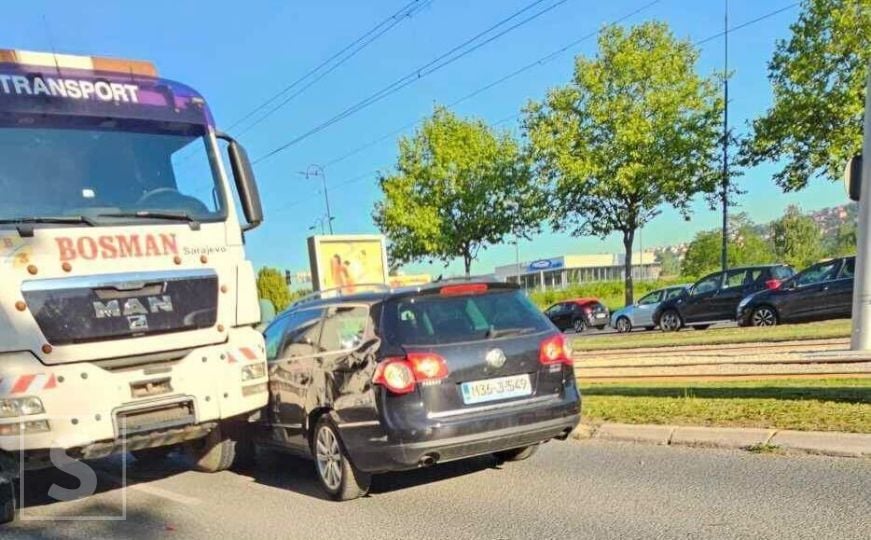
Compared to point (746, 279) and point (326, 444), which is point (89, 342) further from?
point (746, 279)

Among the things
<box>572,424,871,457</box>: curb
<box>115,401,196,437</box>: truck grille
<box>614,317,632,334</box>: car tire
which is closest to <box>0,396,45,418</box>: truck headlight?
<box>115,401,196,437</box>: truck grille

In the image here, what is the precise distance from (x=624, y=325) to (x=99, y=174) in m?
24.0

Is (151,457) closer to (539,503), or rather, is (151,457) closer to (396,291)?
(396,291)

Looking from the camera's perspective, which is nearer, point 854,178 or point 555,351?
point 555,351

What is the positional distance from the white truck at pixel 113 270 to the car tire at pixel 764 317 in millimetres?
14697

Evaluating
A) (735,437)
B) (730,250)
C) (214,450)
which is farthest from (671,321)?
(730,250)

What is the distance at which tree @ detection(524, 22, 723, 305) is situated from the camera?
87.5 ft

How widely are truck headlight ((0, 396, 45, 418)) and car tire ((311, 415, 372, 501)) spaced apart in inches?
80.8

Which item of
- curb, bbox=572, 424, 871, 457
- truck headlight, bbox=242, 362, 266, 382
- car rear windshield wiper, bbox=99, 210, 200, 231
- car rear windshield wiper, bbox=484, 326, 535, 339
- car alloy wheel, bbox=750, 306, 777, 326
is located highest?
car rear windshield wiper, bbox=99, 210, 200, 231

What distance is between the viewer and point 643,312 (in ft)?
87.7

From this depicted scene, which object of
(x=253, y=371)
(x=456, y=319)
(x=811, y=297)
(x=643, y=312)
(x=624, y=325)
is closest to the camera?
(x=456, y=319)

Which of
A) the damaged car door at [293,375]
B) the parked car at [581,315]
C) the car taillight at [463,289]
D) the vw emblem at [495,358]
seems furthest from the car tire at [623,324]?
the vw emblem at [495,358]

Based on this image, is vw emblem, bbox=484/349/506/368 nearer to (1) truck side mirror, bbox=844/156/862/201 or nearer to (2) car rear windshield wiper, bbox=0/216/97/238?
(2) car rear windshield wiper, bbox=0/216/97/238

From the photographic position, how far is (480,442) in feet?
18.1
